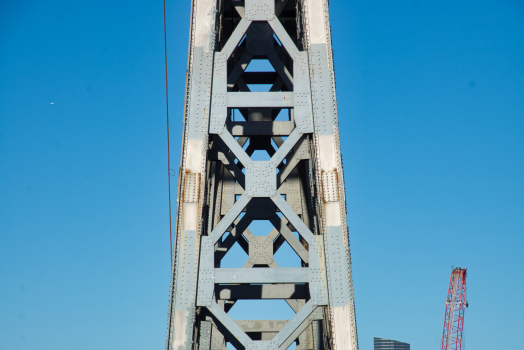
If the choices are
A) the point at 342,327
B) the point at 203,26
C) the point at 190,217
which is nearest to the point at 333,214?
the point at 342,327

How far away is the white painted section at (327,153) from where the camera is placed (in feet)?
28.7

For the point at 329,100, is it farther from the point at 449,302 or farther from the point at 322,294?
the point at 449,302

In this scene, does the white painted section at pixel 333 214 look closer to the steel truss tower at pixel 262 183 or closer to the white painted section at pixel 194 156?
the steel truss tower at pixel 262 183

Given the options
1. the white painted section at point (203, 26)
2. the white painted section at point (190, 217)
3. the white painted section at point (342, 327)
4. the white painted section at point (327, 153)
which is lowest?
the white painted section at point (342, 327)

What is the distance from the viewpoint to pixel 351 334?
814 centimetres

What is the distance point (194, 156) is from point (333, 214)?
82.6 inches

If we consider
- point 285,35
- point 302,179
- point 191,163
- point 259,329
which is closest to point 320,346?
point 259,329

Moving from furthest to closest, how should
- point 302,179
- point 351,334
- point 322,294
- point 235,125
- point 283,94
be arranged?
point 302,179
point 235,125
point 283,94
point 322,294
point 351,334

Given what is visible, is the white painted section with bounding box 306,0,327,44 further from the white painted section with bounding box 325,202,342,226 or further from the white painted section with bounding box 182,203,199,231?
the white painted section with bounding box 182,203,199,231

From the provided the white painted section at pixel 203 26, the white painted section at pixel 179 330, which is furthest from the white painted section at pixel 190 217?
the white painted section at pixel 203 26

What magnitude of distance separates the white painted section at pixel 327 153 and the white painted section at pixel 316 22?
1473mm

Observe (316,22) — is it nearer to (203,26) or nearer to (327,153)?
(203,26)

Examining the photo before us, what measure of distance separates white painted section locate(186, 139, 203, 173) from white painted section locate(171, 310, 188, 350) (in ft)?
6.41

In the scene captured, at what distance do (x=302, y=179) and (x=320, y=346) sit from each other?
3.35 meters
